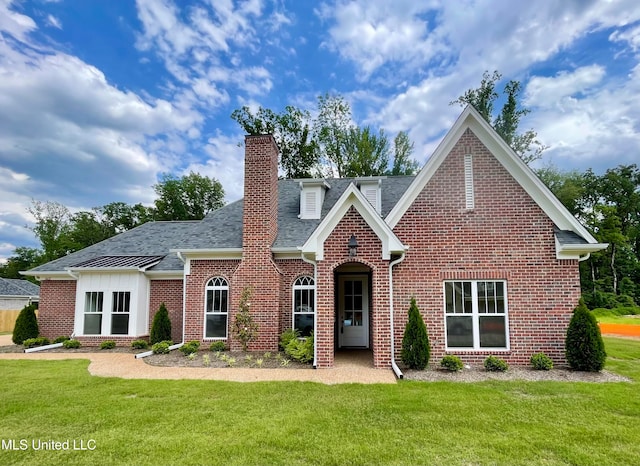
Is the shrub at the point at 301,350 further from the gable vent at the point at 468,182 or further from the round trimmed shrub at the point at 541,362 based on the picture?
the gable vent at the point at 468,182

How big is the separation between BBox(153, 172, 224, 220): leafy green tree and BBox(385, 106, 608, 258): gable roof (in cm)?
3207

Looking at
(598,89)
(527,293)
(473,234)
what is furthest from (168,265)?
(598,89)

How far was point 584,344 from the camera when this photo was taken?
8961 millimetres

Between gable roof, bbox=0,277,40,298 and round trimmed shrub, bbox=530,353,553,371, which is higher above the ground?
gable roof, bbox=0,277,40,298

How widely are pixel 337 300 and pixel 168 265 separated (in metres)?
7.15

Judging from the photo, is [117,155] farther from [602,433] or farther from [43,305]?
[602,433]

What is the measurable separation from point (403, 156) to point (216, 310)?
916 inches

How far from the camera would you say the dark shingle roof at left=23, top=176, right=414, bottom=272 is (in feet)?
44.4

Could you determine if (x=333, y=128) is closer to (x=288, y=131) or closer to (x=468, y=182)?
(x=288, y=131)

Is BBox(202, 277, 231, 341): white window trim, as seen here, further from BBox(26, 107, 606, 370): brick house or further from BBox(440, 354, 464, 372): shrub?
BBox(440, 354, 464, 372): shrub

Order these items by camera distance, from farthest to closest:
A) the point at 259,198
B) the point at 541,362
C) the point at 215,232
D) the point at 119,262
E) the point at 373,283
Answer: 1. the point at 119,262
2. the point at 215,232
3. the point at 259,198
4. the point at 373,283
5. the point at 541,362

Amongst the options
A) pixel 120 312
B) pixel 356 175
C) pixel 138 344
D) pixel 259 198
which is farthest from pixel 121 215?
pixel 259 198

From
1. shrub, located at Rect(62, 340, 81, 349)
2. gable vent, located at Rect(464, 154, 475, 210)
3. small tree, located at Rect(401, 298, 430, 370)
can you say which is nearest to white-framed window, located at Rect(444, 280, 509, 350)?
small tree, located at Rect(401, 298, 430, 370)

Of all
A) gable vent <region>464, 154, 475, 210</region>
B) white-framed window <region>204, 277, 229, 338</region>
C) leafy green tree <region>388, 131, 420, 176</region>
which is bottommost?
white-framed window <region>204, 277, 229, 338</region>
